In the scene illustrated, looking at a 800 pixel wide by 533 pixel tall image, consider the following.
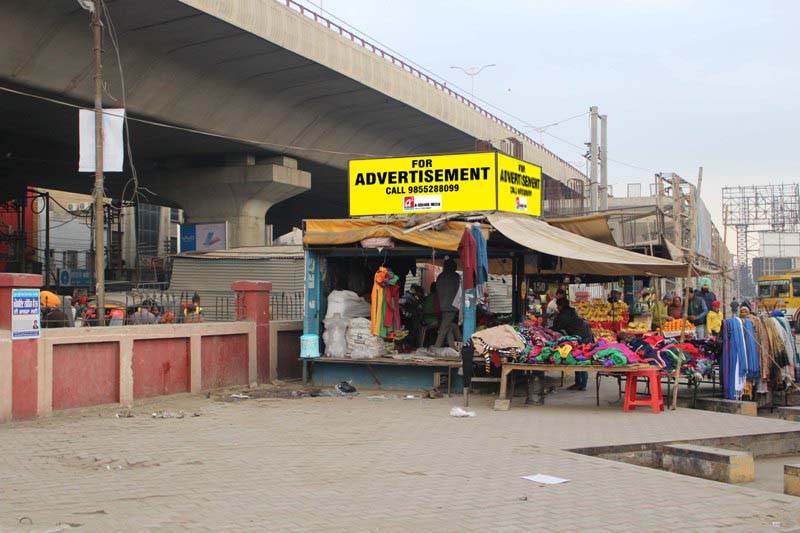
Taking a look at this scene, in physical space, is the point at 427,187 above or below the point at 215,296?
above

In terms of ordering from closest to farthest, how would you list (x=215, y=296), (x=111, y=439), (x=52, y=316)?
(x=111, y=439)
(x=52, y=316)
(x=215, y=296)

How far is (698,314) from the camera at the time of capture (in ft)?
63.9

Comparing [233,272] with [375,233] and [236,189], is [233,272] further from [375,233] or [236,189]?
[375,233]

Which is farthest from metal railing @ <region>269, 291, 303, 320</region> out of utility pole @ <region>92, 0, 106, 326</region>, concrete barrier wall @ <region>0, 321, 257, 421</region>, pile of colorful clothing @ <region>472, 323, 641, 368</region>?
pile of colorful clothing @ <region>472, 323, 641, 368</region>

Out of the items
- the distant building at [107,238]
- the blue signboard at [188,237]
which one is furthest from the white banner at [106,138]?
the distant building at [107,238]

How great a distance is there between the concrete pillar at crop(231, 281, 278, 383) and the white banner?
3355 mm

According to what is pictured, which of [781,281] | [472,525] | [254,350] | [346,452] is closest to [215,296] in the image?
[254,350]

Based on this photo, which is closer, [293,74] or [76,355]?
[76,355]

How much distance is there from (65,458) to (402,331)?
767cm

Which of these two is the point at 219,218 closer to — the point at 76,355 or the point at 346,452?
the point at 76,355

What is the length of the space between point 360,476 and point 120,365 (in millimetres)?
6136

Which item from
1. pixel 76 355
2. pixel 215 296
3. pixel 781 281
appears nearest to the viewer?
pixel 76 355

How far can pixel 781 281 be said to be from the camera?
44.1 m

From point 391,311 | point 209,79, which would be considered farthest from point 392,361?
point 209,79
